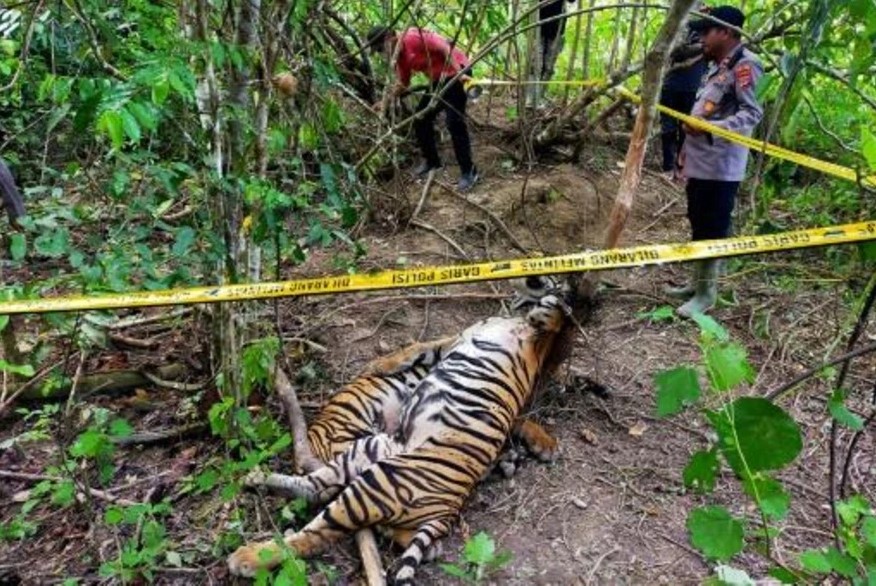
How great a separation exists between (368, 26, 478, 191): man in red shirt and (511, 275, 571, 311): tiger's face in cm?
205

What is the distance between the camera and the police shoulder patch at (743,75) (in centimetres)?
402

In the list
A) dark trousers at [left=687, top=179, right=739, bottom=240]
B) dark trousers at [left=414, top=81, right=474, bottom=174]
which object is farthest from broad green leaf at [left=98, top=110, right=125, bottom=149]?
dark trousers at [left=414, top=81, right=474, bottom=174]

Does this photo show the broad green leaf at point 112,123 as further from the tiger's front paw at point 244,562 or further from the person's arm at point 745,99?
the person's arm at point 745,99

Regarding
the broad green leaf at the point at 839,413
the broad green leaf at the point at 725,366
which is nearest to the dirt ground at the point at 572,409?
the broad green leaf at the point at 839,413

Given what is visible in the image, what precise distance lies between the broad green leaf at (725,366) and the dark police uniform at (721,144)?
2807 mm

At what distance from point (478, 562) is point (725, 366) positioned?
137cm

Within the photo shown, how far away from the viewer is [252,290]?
2574mm

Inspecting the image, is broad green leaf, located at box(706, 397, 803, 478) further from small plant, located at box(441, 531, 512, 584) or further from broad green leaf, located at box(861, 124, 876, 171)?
small plant, located at box(441, 531, 512, 584)

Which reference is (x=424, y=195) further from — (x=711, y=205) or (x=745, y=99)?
(x=745, y=99)

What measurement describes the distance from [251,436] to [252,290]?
2.31ft

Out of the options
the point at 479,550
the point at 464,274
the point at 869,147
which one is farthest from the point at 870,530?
the point at 464,274

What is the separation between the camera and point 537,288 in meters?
3.73

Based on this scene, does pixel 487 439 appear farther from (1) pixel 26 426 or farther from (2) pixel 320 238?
(1) pixel 26 426

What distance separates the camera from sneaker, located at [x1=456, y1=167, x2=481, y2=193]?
20.3 ft
